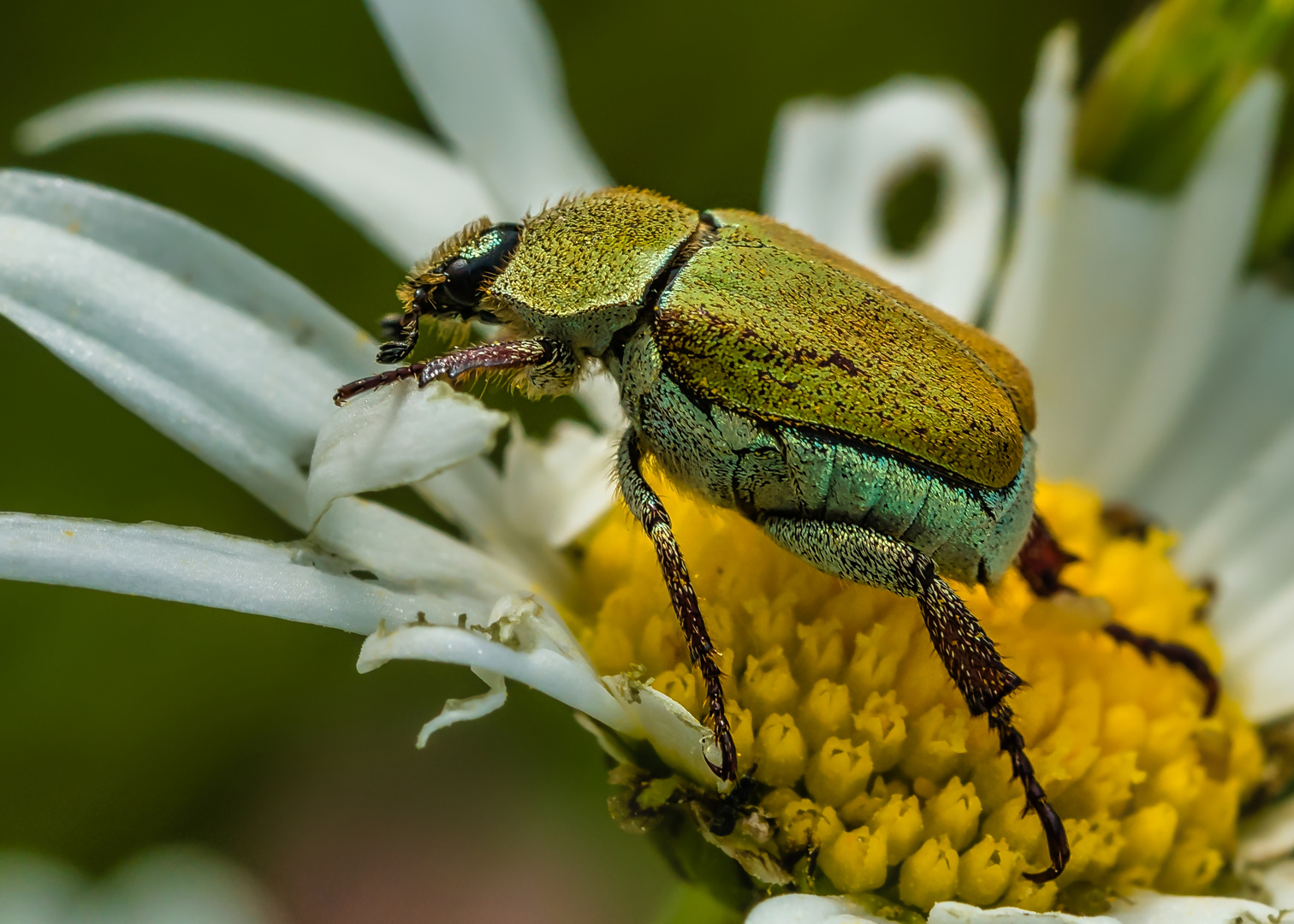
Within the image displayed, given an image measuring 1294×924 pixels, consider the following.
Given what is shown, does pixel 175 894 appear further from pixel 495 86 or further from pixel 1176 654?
pixel 1176 654

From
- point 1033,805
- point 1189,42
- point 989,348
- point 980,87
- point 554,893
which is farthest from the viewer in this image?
point 980,87

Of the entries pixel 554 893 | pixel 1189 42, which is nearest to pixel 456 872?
pixel 554 893

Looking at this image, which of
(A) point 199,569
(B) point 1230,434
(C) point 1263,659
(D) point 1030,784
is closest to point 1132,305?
(B) point 1230,434

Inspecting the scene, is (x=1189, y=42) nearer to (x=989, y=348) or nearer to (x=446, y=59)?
(x=989, y=348)

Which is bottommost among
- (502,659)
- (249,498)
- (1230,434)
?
(249,498)

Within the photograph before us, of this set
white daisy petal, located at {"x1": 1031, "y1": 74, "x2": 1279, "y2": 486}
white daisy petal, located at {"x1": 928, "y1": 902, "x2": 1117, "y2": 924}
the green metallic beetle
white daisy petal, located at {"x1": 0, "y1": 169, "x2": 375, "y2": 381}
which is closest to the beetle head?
the green metallic beetle
